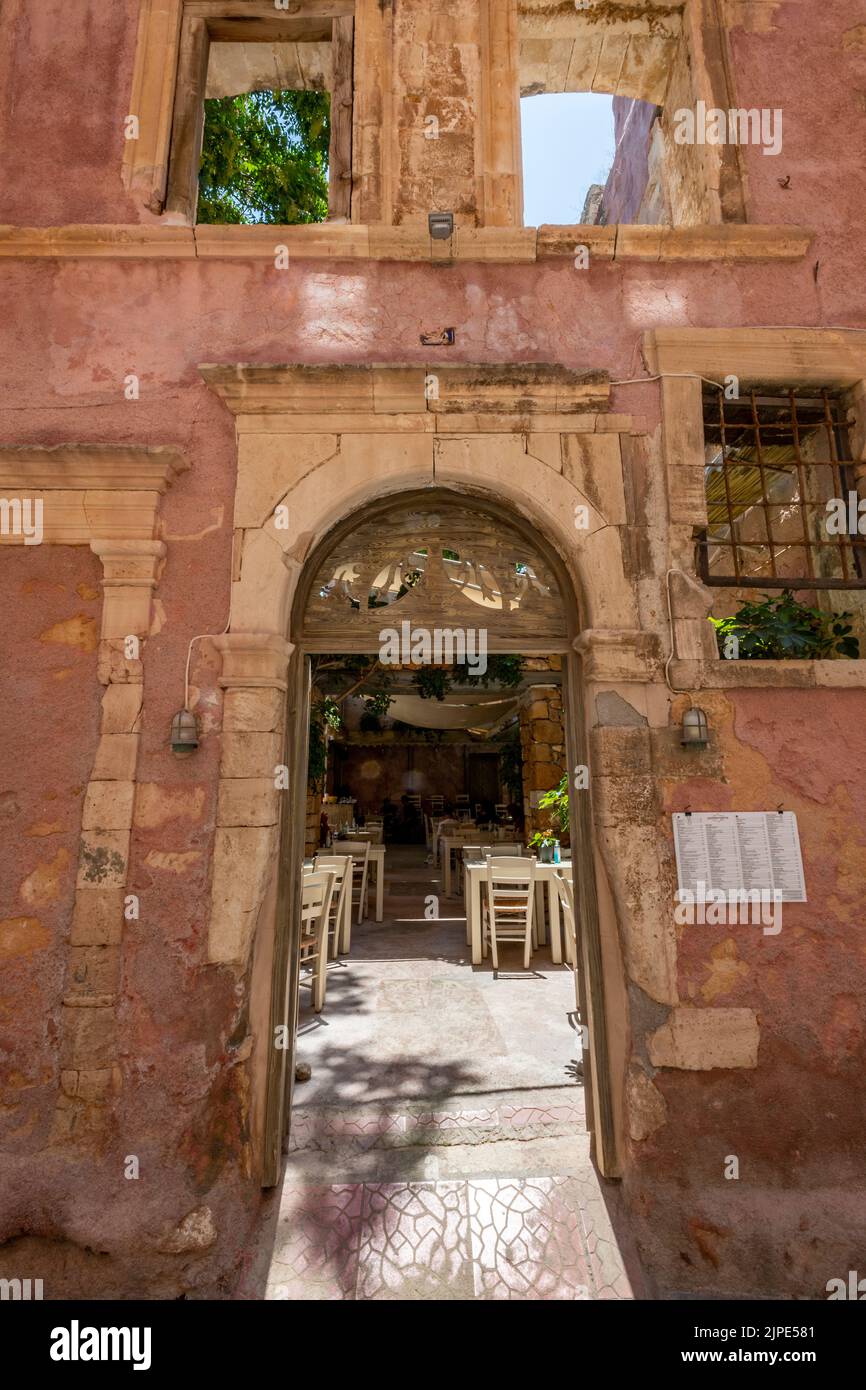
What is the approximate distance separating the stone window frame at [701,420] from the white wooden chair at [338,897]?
3771 mm

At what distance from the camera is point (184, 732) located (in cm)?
276

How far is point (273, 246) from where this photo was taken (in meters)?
3.28

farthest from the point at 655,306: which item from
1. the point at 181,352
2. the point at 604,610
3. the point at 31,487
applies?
the point at 31,487

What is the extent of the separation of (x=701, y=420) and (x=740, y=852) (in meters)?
2.05

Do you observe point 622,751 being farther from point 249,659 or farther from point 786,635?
point 249,659

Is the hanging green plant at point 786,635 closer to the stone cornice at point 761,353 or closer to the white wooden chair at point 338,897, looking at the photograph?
the stone cornice at point 761,353

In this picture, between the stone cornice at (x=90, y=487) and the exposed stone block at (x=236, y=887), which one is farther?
the stone cornice at (x=90, y=487)

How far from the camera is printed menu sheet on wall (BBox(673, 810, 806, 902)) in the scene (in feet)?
9.05

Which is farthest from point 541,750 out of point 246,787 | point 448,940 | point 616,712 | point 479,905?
point 246,787

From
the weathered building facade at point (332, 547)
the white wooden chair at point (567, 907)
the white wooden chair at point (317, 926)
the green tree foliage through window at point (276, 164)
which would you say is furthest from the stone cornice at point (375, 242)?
the white wooden chair at point (567, 907)

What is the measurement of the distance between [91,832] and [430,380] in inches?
101

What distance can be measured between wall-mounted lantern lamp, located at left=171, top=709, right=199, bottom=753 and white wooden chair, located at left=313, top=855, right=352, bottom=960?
10.1 feet

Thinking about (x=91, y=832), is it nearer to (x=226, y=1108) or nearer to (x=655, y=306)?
(x=226, y=1108)

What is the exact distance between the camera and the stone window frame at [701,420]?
115 inches
